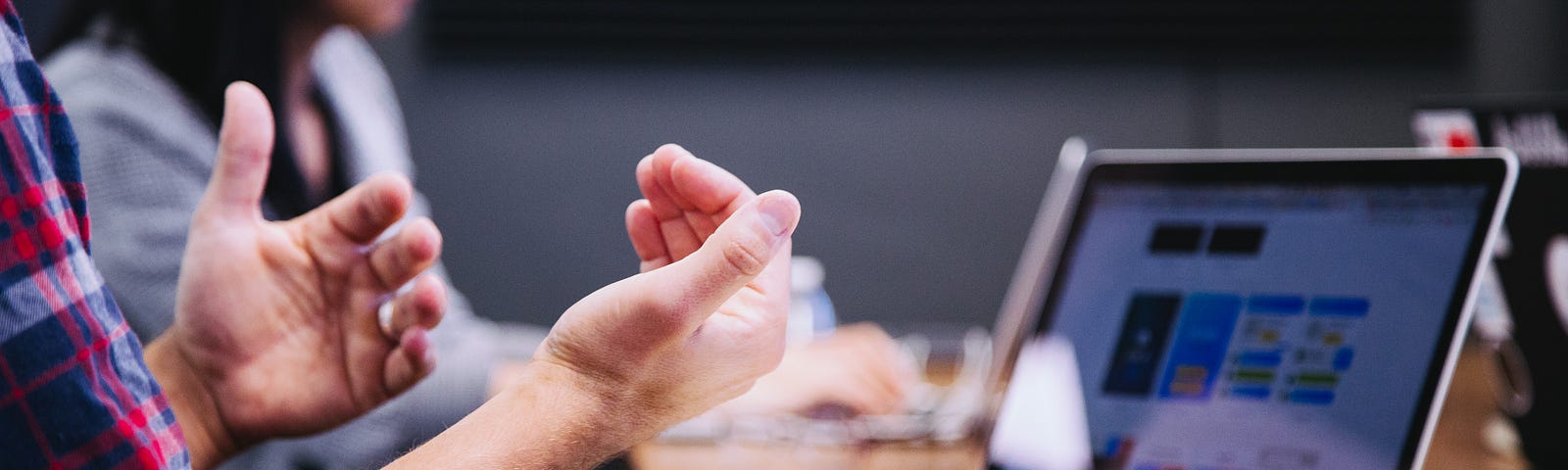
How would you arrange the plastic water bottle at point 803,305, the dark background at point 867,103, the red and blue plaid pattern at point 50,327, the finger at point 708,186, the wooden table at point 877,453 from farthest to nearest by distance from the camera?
the dark background at point 867,103 → the plastic water bottle at point 803,305 → the wooden table at point 877,453 → the finger at point 708,186 → the red and blue plaid pattern at point 50,327

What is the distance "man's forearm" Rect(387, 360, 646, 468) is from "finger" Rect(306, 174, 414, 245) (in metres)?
0.27

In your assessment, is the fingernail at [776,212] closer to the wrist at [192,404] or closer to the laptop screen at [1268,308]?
the laptop screen at [1268,308]

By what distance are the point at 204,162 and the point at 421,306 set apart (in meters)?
0.72

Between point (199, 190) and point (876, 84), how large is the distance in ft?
5.36

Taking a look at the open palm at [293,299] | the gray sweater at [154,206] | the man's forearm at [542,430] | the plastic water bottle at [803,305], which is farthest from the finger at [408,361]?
the plastic water bottle at [803,305]

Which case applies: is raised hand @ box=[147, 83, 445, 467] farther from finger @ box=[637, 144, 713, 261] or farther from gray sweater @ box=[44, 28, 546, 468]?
gray sweater @ box=[44, 28, 546, 468]

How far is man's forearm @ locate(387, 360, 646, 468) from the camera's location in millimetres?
589

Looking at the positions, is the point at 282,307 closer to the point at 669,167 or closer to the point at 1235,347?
the point at 669,167

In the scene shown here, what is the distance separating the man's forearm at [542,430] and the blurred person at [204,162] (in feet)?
1.93

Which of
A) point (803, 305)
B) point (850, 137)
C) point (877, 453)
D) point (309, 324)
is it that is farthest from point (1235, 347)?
point (850, 137)

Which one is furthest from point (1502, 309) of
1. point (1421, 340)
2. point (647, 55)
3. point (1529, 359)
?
point (647, 55)

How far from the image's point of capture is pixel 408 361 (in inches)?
33.4

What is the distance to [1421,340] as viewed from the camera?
0.77 meters

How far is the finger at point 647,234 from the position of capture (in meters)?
0.70
